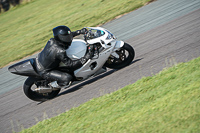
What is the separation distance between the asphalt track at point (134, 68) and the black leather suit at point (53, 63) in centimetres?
59

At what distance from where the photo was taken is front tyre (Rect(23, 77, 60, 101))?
6.88m

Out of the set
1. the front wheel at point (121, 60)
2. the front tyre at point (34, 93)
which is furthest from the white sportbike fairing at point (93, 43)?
the front tyre at point (34, 93)

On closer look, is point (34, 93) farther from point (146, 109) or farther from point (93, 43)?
point (146, 109)

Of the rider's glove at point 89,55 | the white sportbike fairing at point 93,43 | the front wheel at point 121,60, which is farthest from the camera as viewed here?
the front wheel at point 121,60

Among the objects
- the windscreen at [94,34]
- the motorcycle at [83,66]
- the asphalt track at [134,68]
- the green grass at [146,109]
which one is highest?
the windscreen at [94,34]

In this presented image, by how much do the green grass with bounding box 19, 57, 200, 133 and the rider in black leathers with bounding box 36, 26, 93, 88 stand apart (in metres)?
1.42

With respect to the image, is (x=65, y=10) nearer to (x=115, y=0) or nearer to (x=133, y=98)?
(x=115, y=0)

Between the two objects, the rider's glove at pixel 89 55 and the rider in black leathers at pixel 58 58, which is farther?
the rider's glove at pixel 89 55

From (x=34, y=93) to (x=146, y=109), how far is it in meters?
3.84

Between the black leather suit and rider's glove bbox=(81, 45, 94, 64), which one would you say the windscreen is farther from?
the black leather suit

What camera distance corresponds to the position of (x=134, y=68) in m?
7.15

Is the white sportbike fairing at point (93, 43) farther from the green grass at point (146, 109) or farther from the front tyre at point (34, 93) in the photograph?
the green grass at point (146, 109)

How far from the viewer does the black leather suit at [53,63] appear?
6.68m

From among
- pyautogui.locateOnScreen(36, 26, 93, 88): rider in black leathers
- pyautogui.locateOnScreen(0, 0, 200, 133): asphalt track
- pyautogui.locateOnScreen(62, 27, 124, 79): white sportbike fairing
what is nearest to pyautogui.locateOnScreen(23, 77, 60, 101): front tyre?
pyautogui.locateOnScreen(0, 0, 200, 133): asphalt track
